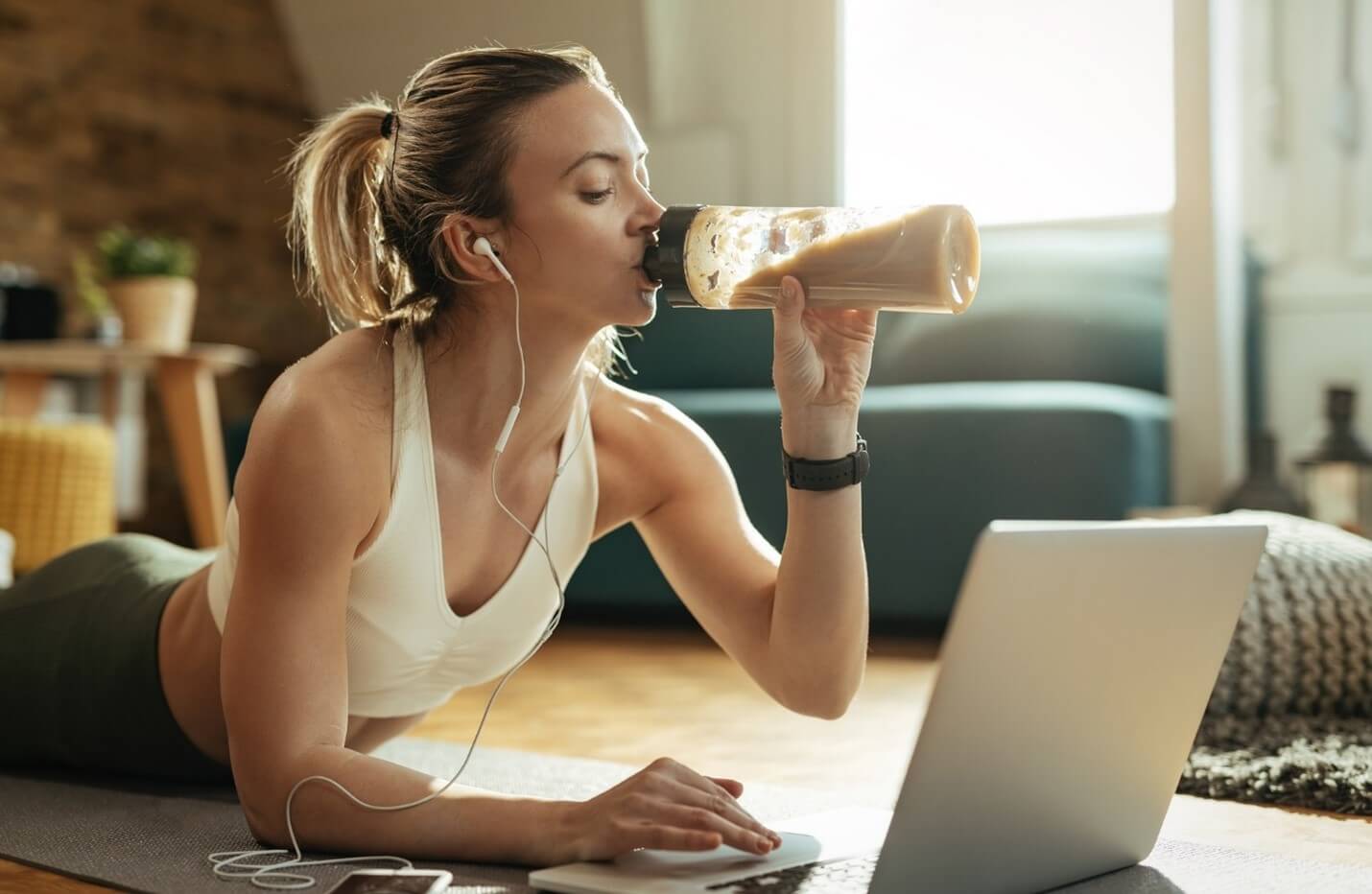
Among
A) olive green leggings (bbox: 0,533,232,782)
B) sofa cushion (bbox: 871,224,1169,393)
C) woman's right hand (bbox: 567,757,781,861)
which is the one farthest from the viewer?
sofa cushion (bbox: 871,224,1169,393)

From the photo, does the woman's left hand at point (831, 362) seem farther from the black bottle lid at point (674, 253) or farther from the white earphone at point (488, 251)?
the white earphone at point (488, 251)

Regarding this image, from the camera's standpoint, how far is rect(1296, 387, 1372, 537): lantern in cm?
287

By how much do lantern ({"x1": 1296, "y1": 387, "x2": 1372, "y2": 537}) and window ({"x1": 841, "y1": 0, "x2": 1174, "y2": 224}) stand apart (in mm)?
685

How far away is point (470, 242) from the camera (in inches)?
46.0

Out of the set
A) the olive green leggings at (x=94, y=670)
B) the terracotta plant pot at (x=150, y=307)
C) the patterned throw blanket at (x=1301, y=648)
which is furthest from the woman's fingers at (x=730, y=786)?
the terracotta plant pot at (x=150, y=307)

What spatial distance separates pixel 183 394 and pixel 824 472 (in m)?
2.86

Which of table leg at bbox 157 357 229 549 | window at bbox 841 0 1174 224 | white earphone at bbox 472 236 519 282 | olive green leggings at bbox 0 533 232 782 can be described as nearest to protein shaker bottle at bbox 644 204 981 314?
white earphone at bbox 472 236 519 282

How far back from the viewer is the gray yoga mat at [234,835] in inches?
40.7

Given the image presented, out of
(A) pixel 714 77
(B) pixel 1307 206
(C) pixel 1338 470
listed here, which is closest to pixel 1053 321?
(B) pixel 1307 206

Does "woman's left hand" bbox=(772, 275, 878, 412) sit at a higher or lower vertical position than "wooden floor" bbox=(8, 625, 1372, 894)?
higher

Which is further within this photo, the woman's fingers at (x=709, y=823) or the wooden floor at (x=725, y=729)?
the wooden floor at (x=725, y=729)

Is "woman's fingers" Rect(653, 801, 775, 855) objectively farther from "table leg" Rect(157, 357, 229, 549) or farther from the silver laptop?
"table leg" Rect(157, 357, 229, 549)

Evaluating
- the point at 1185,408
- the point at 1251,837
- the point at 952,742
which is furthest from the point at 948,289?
the point at 1185,408

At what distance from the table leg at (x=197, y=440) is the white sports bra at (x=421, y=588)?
2.27m
